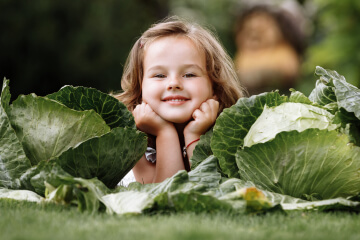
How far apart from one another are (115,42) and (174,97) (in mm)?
11571

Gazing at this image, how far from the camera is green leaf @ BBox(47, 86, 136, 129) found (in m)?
3.21

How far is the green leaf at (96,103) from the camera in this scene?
3.21m

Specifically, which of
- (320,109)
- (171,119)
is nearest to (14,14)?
(171,119)

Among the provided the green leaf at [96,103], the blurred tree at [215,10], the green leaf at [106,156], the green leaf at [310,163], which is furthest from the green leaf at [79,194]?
the blurred tree at [215,10]

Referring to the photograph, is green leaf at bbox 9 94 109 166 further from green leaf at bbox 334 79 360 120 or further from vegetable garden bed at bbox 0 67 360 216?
green leaf at bbox 334 79 360 120

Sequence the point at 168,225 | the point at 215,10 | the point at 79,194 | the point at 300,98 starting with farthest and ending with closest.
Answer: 1. the point at 215,10
2. the point at 300,98
3. the point at 79,194
4. the point at 168,225

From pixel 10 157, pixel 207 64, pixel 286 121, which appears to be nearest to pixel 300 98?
pixel 286 121

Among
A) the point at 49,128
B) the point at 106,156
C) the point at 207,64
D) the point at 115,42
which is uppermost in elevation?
the point at 115,42

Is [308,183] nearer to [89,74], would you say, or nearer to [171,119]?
[171,119]

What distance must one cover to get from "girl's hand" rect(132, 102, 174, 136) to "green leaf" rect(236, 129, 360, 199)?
0.94 meters

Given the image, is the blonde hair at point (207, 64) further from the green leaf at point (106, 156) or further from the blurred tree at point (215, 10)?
the blurred tree at point (215, 10)

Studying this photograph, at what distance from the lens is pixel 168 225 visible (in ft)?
6.76

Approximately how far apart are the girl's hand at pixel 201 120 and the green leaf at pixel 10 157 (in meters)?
1.14

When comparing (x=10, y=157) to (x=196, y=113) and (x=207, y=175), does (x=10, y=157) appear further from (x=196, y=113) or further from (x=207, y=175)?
(x=196, y=113)
